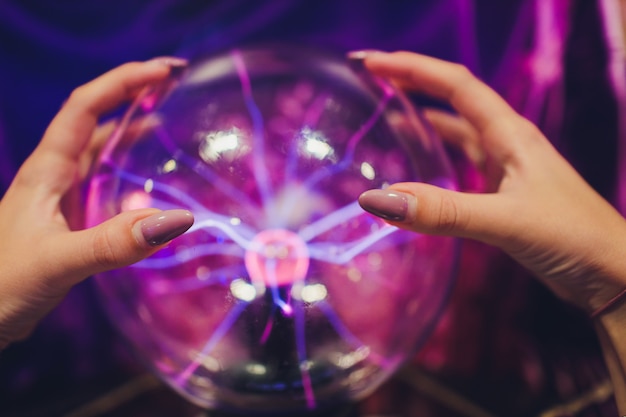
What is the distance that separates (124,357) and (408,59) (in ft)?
3.53

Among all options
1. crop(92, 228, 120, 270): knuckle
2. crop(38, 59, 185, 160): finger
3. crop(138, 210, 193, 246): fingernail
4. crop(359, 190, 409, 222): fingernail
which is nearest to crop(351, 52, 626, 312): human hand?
crop(359, 190, 409, 222): fingernail

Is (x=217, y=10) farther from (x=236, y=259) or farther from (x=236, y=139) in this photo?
(x=236, y=259)

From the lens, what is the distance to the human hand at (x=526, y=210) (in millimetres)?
699

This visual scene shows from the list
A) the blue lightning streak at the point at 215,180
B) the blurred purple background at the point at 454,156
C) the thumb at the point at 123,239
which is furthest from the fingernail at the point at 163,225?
the blurred purple background at the point at 454,156

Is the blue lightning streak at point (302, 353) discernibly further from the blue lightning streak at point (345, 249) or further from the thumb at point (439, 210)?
the thumb at point (439, 210)

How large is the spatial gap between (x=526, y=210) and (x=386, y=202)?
0.81 ft

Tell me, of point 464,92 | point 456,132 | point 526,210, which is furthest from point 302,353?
point 456,132

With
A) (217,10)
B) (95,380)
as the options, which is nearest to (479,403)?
(95,380)

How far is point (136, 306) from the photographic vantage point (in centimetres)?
86

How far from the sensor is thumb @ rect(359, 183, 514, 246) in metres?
0.68

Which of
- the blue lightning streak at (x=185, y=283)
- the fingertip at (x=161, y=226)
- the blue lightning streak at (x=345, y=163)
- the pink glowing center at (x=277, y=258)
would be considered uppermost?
the blue lightning streak at (x=345, y=163)

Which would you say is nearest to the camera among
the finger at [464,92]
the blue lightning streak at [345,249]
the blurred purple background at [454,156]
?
the blue lightning streak at [345,249]

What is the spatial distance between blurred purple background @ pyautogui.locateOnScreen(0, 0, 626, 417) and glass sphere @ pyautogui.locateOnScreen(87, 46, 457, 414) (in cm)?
34

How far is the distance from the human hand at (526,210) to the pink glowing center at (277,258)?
0.15 m
